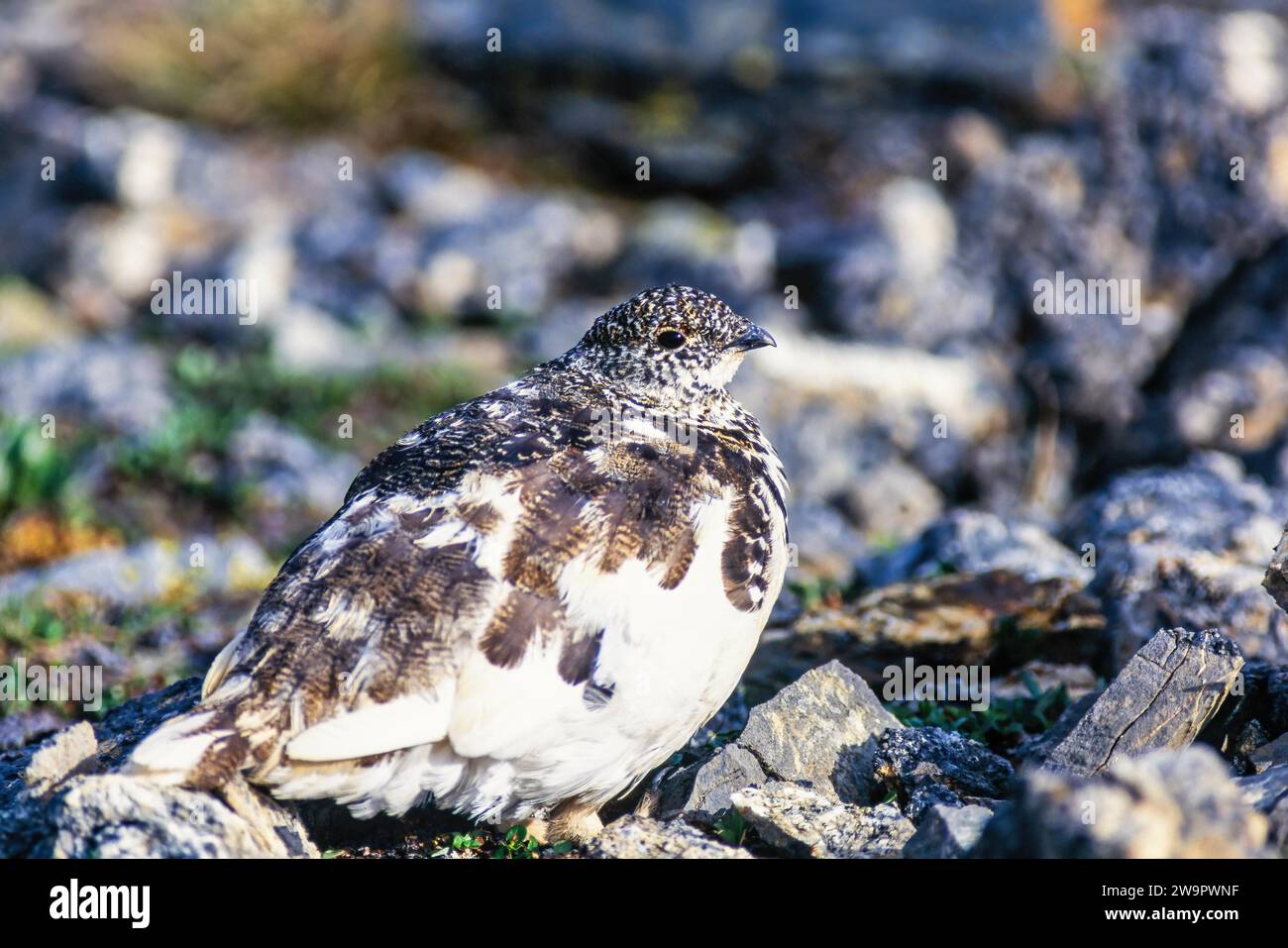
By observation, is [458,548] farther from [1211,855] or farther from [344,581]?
[1211,855]

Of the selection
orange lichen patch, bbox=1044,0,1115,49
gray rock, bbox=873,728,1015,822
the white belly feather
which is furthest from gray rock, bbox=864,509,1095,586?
orange lichen patch, bbox=1044,0,1115,49

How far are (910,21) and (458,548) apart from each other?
13.6 meters

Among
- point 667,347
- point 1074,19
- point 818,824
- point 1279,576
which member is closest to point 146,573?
point 667,347

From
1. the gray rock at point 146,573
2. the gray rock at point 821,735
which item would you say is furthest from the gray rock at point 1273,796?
the gray rock at point 146,573

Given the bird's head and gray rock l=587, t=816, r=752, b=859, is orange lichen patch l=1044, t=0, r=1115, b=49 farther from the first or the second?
gray rock l=587, t=816, r=752, b=859

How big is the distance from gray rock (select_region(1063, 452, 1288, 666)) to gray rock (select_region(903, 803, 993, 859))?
2.61 meters

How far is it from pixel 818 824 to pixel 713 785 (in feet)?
1.70

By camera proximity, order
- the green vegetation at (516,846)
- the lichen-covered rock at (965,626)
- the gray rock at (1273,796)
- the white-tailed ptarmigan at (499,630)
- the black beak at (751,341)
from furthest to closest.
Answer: the lichen-covered rock at (965,626) < the black beak at (751,341) < the green vegetation at (516,846) < the white-tailed ptarmigan at (499,630) < the gray rock at (1273,796)

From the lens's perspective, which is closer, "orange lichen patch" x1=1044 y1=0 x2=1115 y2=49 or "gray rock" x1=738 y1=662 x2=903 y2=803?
"gray rock" x1=738 y1=662 x2=903 y2=803

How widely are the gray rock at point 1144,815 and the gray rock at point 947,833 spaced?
0.53m

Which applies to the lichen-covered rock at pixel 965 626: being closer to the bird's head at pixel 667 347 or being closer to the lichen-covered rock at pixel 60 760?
the bird's head at pixel 667 347

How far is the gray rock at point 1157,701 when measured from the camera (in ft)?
16.1

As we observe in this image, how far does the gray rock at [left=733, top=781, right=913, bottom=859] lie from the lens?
15.2 ft

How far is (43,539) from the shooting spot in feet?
30.5
